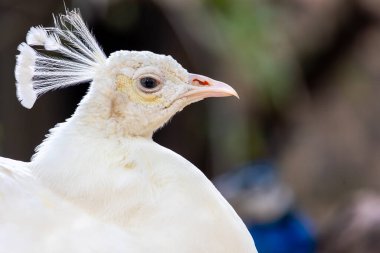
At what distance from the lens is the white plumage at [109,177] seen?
2.20 m

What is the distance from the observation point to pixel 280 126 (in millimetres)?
7043

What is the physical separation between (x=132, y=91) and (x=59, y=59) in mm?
195

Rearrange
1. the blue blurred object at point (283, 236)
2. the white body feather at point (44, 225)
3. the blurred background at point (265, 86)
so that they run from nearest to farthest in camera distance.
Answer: the white body feather at point (44, 225)
the blue blurred object at point (283, 236)
the blurred background at point (265, 86)

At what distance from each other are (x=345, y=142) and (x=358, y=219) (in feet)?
4.72

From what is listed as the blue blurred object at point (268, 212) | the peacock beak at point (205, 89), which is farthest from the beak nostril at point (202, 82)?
the blue blurred object at point (268, 212)

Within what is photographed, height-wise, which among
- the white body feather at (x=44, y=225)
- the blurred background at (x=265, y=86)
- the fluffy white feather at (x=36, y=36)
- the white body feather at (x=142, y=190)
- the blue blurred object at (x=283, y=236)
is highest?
the blurred background at (x=265, y=86)

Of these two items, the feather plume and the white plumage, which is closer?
the white plumage

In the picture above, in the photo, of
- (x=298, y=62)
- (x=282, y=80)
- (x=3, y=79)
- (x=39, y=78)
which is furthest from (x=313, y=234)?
(x=39, y=78)

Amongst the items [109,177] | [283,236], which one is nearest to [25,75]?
[109,177]

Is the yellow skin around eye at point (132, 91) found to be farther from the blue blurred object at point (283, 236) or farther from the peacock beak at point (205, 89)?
the blue blurred object at point (283, 236)

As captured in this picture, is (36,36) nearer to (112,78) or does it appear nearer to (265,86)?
(112,78)

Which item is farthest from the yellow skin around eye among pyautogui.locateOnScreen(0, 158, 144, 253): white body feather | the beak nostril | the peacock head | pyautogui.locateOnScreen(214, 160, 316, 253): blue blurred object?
pyautogui.locateOnScreen(214, 160, 316, 253): blue blurred object

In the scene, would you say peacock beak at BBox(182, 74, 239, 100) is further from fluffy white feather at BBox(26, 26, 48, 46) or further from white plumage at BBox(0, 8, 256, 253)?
fluffy white feather at BBox(26, 26, 48, 46)

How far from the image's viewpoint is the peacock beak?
2438mm
